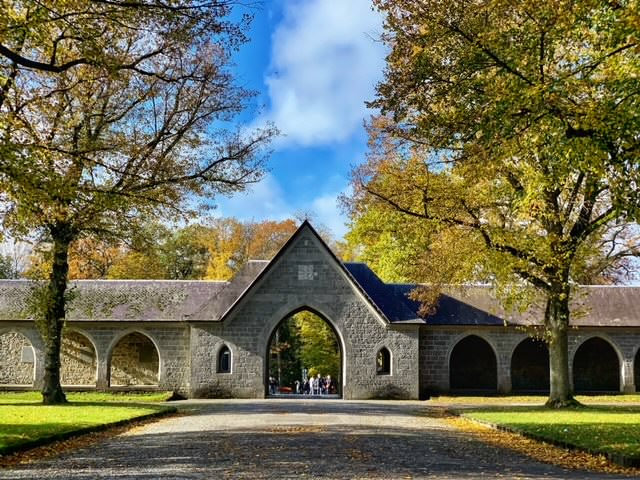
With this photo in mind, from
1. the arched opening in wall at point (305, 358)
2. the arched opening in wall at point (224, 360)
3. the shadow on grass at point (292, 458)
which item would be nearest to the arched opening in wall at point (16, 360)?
the arched opening in wall at point (224, 360)

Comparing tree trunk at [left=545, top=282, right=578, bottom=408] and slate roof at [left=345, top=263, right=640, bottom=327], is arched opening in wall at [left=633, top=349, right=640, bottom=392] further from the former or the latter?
tree trunk at [left=545, top=282, right=578, bottom=408]

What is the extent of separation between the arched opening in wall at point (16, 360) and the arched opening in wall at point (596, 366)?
76.9 ft

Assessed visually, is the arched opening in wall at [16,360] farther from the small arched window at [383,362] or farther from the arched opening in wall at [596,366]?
the arched opening in wall at [596,366]

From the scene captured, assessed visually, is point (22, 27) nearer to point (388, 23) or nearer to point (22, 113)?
point (22, 113)

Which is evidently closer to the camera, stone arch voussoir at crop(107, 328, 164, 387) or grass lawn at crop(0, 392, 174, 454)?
grass lawn at crop(0, 392, 174, 454)

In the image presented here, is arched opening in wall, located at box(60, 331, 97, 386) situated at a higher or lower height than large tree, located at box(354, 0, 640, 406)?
lower

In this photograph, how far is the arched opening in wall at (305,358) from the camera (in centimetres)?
4222

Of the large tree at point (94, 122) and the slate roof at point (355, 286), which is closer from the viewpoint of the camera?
the large tree at point (94, 122)

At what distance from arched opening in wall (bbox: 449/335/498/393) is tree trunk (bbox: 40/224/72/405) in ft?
60.9

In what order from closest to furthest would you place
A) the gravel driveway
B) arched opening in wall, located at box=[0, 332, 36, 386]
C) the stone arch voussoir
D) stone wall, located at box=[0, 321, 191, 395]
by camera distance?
1. the gravel driveway
2. stone wall, located at box=[0, 321, 191, 395]
3. arched opening in wall, located at box=[0, 332, 36, 386]
4. the stone arch voussoir

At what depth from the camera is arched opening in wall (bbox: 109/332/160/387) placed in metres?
32.5

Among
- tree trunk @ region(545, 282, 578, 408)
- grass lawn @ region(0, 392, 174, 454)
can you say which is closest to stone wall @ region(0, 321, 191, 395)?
grass lawn @ region(0, 392, 174, 454)

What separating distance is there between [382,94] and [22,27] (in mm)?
5486

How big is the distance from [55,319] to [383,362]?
46.4 ft
